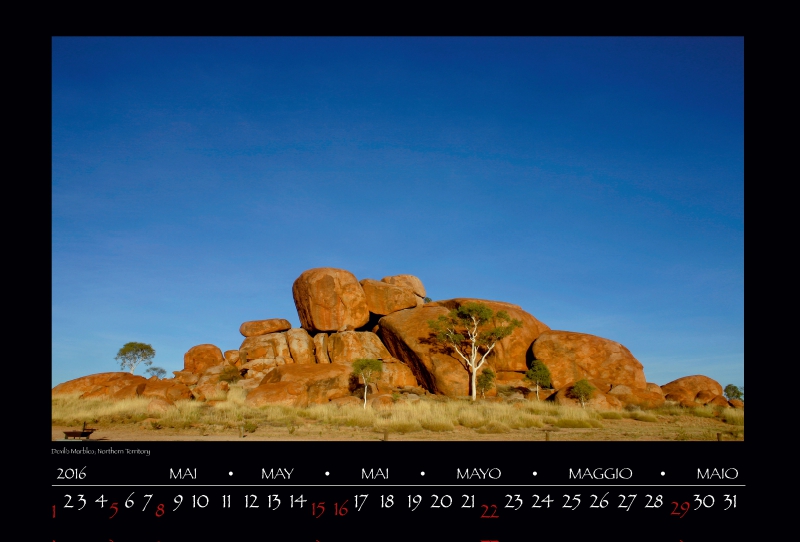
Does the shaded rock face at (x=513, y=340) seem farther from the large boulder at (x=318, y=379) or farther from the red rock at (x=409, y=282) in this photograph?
the red rock at (x=409, y=282)

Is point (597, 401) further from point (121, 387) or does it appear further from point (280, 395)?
point (121, 387)

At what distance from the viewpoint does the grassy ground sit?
1833 centimetres

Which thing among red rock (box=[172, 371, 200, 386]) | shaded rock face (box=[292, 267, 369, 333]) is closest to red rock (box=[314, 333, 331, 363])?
A: shaded rock face (box=[292, 267, 369, 333])

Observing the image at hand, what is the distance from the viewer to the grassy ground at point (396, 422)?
1833 centimetres

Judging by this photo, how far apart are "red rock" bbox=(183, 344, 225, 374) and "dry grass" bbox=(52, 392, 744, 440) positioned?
44.4ft

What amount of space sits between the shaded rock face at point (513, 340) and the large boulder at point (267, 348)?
13.4 m

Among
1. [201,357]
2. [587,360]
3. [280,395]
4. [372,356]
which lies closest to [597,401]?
[587,360]

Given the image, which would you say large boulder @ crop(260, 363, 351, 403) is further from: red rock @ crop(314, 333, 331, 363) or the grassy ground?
red rock @ crop(314, 333, 331, 363)

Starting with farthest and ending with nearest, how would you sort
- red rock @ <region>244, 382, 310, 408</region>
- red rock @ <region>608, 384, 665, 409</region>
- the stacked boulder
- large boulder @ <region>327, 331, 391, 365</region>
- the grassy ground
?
1. large boulder @ <region>327, 331, 391, 365</region>
2. the stacked boulder
3. red rock @ <region>608, 384, 665, 409</region>
4. red rock @ <region>244, 382, 310, 408</region>
5. the grassy ground
